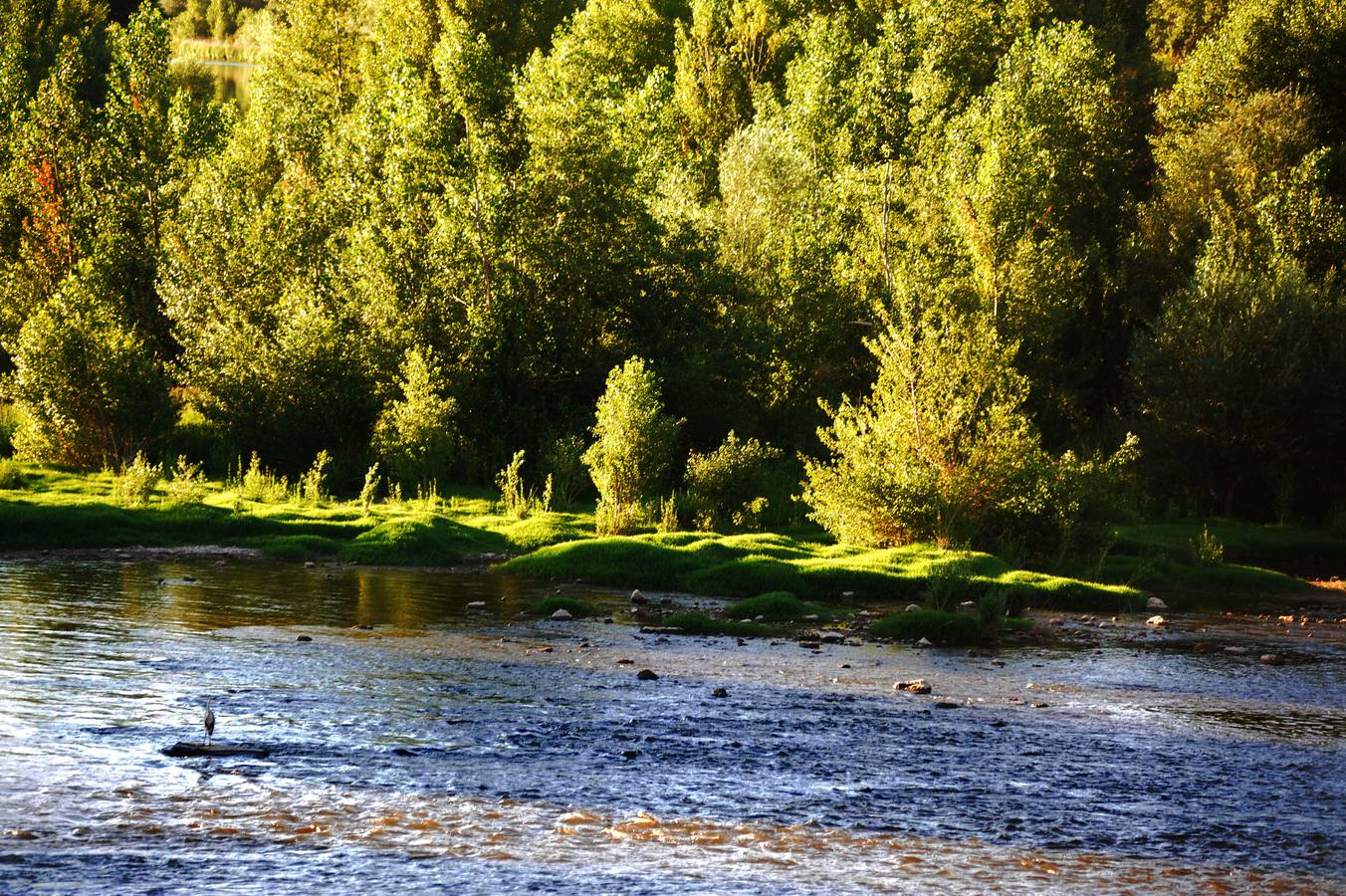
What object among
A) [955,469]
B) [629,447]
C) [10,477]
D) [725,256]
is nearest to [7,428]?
[10,477]

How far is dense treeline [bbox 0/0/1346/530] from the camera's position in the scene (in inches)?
1578

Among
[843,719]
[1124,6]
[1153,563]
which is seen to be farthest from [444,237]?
[1124,6]

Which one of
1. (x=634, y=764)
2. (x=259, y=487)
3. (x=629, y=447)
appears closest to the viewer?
(x=634, y=764)

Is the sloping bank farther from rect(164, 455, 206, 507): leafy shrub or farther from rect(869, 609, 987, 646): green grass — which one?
rect(164, 455, 206, 507): leafy shrub

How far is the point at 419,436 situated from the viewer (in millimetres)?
36688

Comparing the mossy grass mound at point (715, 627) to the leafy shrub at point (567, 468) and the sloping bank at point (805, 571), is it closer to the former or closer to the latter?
the sloping bank at point (805, 571)

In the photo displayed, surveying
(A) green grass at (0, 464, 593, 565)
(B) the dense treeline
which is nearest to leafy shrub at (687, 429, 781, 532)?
→ (A) green grass at (0, 464, 593, 565)

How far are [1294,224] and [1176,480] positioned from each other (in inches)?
496

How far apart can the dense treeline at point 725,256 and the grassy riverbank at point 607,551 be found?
9.93 feet

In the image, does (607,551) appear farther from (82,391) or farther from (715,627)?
(82,391)

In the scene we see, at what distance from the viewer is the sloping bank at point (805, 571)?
2602 centimetres

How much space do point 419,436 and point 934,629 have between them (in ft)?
63.8

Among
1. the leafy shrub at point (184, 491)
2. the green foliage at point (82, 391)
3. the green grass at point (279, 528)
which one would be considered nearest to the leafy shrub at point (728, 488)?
the green grass at point (279, 528)

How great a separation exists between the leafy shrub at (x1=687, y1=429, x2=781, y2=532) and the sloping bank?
457cm
